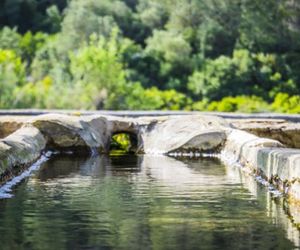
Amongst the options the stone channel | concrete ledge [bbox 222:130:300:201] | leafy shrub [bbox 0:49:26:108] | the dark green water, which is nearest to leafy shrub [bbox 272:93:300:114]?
leafy shrub [bbox 0:49:26:108]

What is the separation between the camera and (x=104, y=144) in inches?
933

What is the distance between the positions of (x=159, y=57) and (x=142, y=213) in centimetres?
4765

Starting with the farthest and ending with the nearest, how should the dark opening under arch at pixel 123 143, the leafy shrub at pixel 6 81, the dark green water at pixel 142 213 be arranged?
the leafy shrub at pixel 6 81 → the dark opening under arch at pixel 123 143 → the dark green water at pixel 142 213

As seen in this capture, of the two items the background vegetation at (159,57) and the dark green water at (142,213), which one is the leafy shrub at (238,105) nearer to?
the background vegetation at (159,57)

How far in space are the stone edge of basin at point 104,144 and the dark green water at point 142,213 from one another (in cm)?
39

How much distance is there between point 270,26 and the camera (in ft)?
171

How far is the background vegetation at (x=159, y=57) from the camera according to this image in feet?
146

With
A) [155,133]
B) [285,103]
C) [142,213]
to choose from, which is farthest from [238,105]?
[142,213]

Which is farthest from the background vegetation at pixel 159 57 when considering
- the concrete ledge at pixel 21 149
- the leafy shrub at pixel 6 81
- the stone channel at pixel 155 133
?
the concrete ledge at pixel 21 149

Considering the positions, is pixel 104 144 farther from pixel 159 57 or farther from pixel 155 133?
pixel 159 57

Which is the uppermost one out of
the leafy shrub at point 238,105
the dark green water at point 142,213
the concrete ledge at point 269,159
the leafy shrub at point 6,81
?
the leafy shrub at point 6,81

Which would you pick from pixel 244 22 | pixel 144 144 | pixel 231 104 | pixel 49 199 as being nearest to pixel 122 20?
pixel 244 22

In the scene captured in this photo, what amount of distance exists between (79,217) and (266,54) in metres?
43.7

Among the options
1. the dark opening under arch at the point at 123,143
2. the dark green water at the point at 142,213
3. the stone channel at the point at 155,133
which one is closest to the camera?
the dark green water at the point at 142,213
